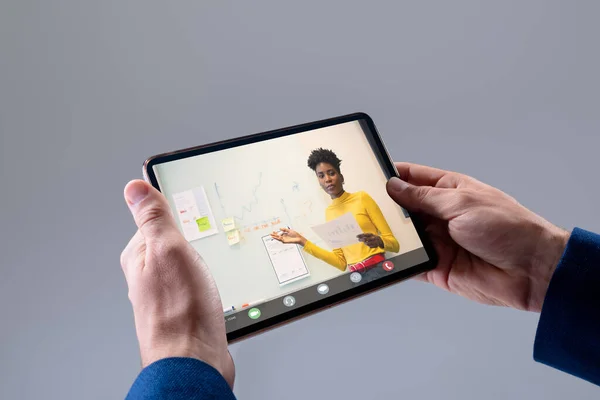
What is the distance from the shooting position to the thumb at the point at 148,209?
0.60 meters

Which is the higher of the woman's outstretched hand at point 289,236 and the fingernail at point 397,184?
the fingernail at point 397,184

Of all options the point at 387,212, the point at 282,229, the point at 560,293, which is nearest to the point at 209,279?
the point at 282,229

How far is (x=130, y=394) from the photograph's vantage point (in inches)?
17.9

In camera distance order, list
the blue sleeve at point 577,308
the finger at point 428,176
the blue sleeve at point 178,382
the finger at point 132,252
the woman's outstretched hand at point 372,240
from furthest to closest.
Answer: the finger at point 428,176 < the woman's outstretched hand at point 372,240 < the blue sleeve at point 577,308 < the finger at point 132,252 < the blue sleeve at point 178,382

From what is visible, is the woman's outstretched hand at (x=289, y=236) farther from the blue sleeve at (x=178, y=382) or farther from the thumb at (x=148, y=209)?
the blue sleeve at (x=178, y=382)

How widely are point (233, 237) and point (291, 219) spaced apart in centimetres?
11

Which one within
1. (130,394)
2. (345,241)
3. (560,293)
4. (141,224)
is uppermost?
(141,224)

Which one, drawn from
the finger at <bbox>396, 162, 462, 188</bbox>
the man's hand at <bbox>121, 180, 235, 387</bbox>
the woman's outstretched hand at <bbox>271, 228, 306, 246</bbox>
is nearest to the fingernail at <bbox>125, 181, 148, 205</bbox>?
the man's hand at <bbox>121, 180, 235, 387</bbox>

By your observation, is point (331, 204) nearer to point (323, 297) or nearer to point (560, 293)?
point (323, 297)

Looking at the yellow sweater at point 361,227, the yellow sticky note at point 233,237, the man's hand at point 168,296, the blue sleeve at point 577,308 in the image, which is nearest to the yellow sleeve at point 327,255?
the yellow sweater at point 361,227

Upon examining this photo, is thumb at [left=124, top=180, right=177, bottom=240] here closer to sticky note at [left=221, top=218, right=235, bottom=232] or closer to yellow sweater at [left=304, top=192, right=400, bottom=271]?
sticky note at [left=221, top=218, right=235, bottom=232]

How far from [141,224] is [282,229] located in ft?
0.81

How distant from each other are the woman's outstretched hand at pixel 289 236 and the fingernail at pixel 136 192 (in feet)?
0.77

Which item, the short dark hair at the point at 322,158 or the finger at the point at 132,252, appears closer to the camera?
the finger at the point at 132,252
